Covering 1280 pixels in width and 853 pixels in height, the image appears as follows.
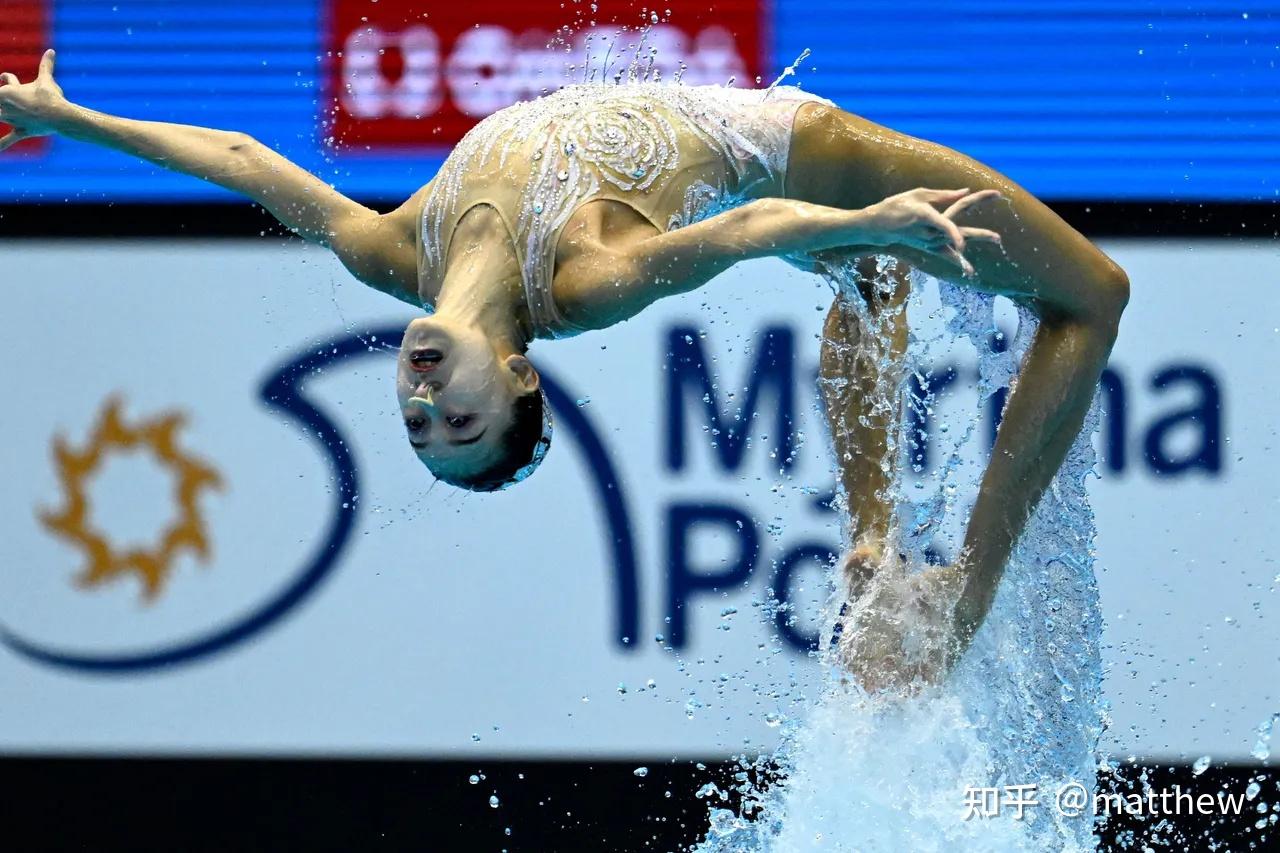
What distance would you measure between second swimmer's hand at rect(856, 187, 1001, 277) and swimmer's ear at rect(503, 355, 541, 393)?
637 mm

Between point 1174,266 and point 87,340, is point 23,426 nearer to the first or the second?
point 87,340

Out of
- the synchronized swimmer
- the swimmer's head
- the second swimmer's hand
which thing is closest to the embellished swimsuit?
the synchronized swimmer

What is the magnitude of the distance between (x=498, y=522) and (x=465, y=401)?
2105 millimetres

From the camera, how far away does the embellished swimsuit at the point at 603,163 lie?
9.17ft

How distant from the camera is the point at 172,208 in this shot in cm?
485

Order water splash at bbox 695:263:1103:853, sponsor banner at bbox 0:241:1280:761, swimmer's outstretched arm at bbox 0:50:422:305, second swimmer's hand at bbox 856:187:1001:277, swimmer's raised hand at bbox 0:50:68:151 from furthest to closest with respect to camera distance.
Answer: sponsor banner at bbox 0:241:1280:761
water splash at bbox 695:263:1103:853
swimmer's raised hand at bbox 0:50:68:151
swimmer's outstretched arm at bbox 0:50:422:305
second swimmer's hand at bbox 856:187:1001:277

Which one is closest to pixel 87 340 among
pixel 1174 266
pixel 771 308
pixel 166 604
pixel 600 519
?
pixel 166 604

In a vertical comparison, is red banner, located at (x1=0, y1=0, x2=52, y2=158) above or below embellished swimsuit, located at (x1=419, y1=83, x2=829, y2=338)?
above

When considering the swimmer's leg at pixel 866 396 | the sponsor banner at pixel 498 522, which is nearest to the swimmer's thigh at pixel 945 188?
the swimmer's leg at pixel 866 396

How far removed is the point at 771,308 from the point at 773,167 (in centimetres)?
168

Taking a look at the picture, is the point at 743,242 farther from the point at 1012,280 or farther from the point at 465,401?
the point at 1012,280

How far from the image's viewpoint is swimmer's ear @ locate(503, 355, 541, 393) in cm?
276

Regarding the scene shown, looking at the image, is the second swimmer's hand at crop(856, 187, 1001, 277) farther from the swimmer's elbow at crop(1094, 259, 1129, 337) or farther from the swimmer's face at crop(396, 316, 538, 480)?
the swimmer's elbow at crop(1094, 259, 1129, 337)

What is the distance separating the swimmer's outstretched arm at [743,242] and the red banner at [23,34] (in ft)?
9.66
